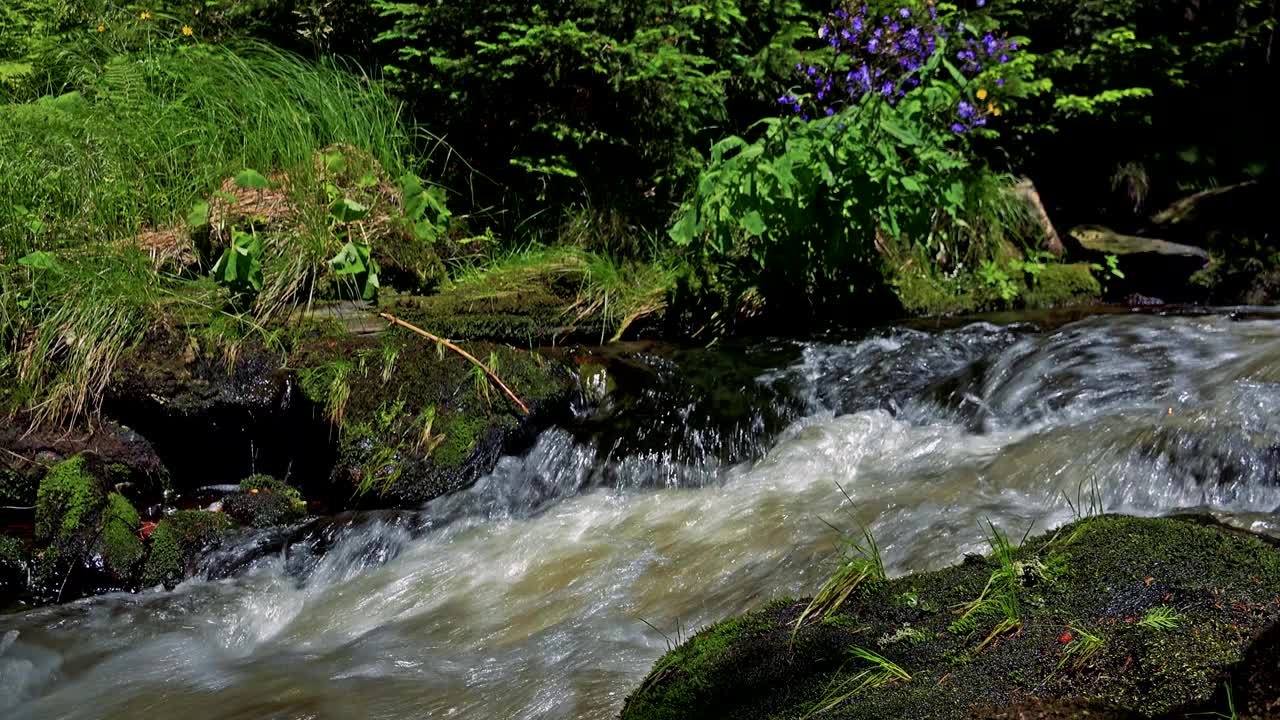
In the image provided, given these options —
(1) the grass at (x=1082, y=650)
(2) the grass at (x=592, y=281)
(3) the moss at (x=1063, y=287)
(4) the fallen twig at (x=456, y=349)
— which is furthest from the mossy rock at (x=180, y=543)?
(3) the moss at (x=1063, y=287)

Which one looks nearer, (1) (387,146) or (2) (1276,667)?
(2) (1276,667)

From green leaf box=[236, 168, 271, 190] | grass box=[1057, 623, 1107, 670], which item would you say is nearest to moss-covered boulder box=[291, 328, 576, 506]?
green leaf box=[236, 168, 271, 190]

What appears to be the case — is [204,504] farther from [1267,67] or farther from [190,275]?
[1267,67]

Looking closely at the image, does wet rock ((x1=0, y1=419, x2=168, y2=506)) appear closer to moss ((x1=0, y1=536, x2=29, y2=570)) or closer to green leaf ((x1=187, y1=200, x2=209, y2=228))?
moss ((x1=0, y1=536, x2=29, y2=570))

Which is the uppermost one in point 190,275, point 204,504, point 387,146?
point 387,146

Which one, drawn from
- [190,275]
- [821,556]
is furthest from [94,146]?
[821,556]

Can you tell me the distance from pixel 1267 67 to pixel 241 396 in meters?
8.30

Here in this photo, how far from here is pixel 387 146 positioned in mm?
6340

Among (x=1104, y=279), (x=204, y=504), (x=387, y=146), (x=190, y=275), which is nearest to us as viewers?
(x=204, y=504)

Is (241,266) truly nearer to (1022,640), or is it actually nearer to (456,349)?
(456,349)

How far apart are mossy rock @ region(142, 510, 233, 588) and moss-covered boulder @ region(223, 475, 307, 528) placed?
111 millimetres

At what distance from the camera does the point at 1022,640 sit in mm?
2033

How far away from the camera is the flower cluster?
6891 mm

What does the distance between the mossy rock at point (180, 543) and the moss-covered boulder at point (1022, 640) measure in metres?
2.57
